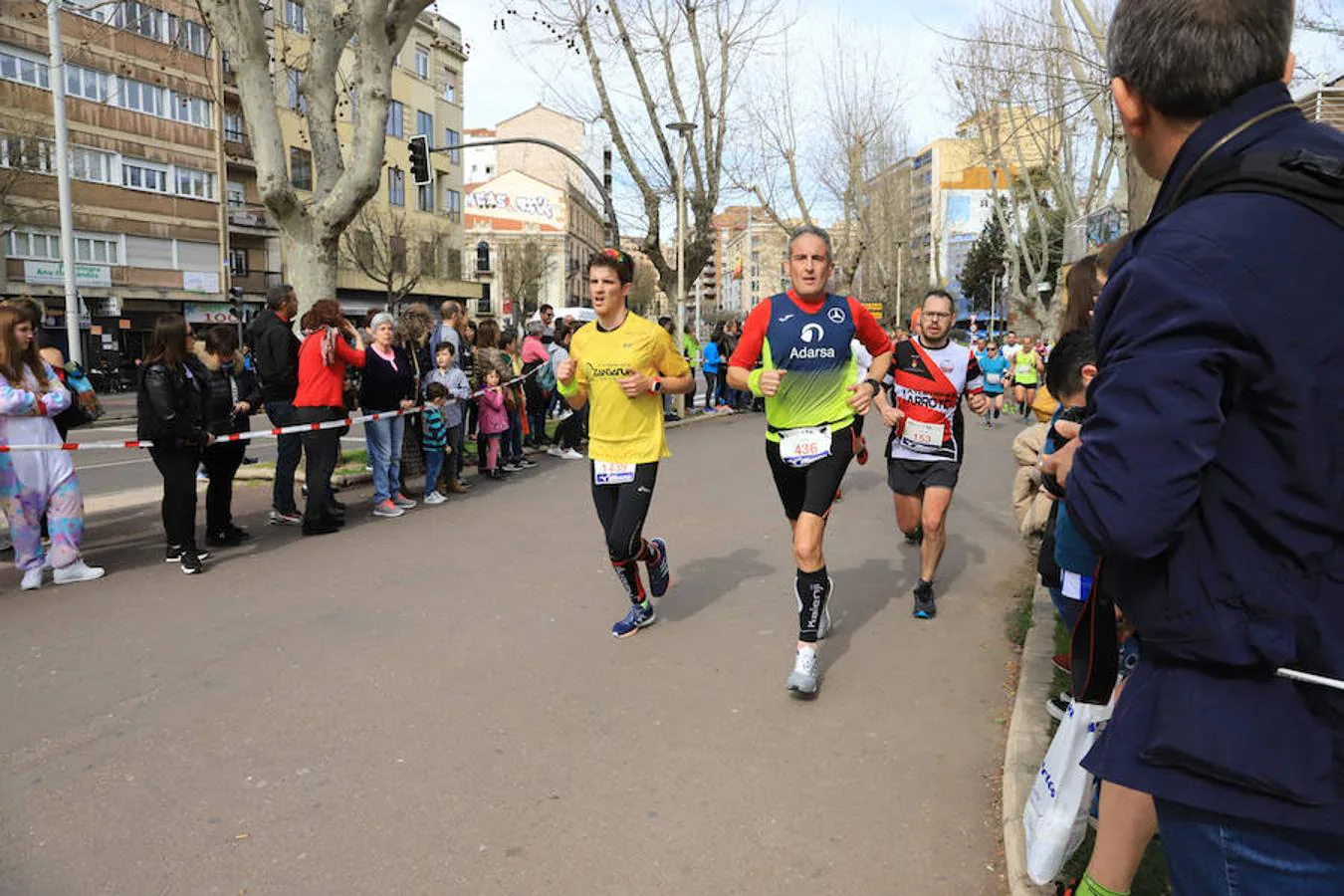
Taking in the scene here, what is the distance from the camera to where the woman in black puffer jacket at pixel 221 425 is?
8117mm

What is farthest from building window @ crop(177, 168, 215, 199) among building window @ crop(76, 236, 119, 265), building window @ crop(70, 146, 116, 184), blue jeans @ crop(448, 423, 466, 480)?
blue jeans @ crop(448, 423, 466, 480)

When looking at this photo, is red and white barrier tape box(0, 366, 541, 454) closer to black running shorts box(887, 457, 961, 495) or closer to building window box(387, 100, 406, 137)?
black running shorts box(887, 457, 961, 495)

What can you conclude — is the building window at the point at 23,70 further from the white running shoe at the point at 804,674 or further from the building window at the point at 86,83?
the white running shoe at the point at 804,674

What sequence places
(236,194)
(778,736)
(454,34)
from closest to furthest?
(778,736) → (236,194) → (454,34)

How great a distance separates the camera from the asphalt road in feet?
10.7

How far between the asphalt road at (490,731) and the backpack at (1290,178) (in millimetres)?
2460

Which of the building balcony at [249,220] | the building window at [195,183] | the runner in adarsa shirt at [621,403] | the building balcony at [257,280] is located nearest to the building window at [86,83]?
the building window at [195,183]

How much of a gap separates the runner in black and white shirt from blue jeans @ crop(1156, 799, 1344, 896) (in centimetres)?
453

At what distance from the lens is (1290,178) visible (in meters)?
1.34

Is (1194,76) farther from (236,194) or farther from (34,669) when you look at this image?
(236,194)

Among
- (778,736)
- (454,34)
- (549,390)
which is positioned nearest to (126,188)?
(454,34)

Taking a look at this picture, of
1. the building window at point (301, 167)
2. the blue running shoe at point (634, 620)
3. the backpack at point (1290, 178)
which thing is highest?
the building window at point (301, 167)

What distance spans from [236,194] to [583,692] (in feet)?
153

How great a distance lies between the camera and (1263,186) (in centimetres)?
136
